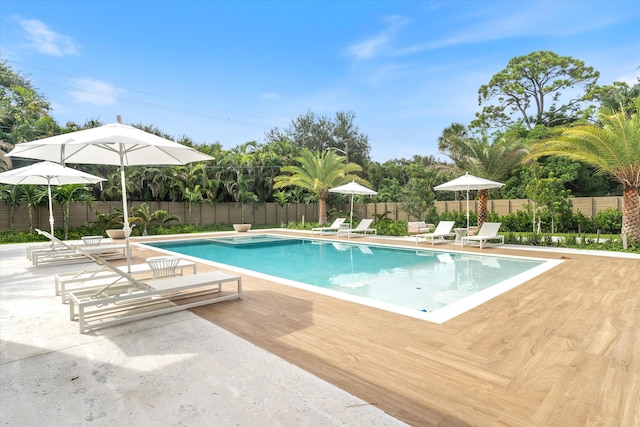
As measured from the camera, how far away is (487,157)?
16844 mm

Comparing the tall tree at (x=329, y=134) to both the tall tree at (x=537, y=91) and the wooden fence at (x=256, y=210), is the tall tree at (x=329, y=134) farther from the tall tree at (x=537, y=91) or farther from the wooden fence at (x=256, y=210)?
the tall tree at (x=537, y=91)

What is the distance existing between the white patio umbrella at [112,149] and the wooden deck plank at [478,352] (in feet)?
8.53

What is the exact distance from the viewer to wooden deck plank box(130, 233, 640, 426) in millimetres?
2756

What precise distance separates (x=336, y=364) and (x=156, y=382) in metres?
1.66

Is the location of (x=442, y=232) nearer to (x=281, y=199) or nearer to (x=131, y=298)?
(x=131, y=298)

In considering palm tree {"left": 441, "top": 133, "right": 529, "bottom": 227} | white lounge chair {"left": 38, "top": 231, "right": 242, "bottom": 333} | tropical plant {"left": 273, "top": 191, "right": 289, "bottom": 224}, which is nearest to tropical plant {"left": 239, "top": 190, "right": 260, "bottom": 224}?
tropical plant {"left": 273, "top": 191, "right": 289, "bottom": 224}

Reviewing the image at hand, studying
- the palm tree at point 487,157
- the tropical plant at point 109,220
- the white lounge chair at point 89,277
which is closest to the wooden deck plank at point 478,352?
the white lounge chair at point 89,277

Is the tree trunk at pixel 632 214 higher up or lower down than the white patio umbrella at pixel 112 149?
lower down

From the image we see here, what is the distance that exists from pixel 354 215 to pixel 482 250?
663 inches

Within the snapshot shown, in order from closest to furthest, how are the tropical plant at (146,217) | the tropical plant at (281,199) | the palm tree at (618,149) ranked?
1. the palm tree at (618,149)
2. the tropical plant at (146,217)
3. the tropical plant at (281,199)

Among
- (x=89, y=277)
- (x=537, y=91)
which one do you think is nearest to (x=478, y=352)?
(x=89, y=277)

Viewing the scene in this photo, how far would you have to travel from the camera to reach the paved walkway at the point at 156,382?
2654mm

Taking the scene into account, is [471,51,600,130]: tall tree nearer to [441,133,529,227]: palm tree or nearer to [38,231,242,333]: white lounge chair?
[441,133,529,227]: palm tree

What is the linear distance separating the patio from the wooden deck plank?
0.02 meters
